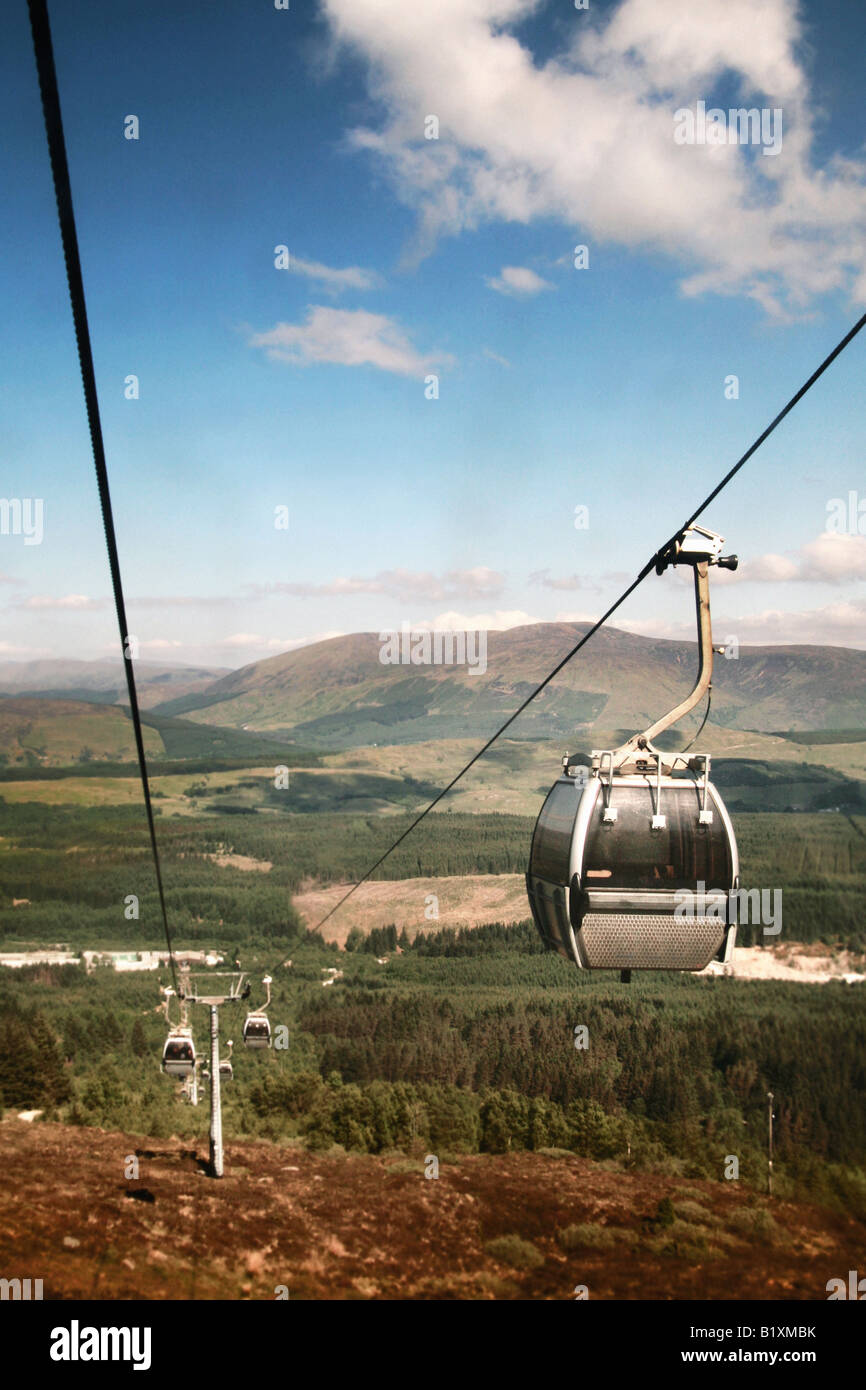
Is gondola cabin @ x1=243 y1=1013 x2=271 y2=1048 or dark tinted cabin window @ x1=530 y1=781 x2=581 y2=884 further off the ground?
dark tinted cabin window @ x1=530 y1=781 x2=581 y2=884

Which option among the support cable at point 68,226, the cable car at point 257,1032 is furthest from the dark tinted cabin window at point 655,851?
the cable car at point 257,1032

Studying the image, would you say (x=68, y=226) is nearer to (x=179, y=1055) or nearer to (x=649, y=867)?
(x=649, y=867)

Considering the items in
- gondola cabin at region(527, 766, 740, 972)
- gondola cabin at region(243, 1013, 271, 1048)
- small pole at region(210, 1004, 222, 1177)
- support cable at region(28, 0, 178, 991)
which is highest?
support cable at region(28, 0, 178, 991)

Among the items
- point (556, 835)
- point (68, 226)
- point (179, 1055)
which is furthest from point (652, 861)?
point (179, 1055)

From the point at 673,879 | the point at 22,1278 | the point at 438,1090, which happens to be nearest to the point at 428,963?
the point at 438,1090

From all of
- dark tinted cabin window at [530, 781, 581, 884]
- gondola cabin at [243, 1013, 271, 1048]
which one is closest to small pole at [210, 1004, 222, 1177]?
gondola cabin at [243, 1013, 271, 1048]

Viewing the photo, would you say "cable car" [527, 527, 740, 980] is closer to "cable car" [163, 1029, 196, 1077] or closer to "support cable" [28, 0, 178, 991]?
"support cable" [28, 0, 178, 991]
